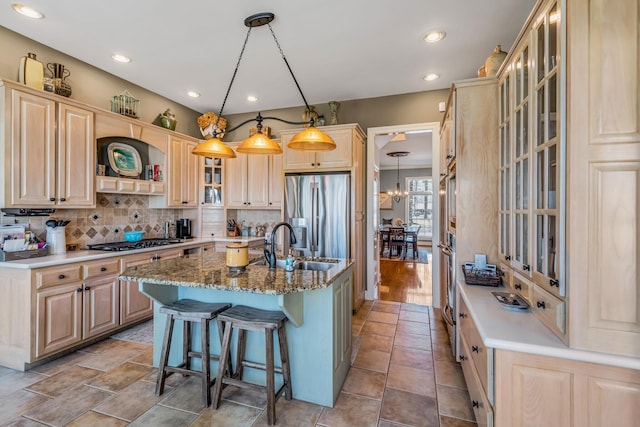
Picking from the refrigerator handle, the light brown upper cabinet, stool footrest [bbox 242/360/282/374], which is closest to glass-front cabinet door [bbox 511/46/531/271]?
stool footrest [bbox 242/360/282/374]

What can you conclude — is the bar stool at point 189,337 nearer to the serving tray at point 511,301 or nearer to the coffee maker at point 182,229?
the serving tray at point 511,301

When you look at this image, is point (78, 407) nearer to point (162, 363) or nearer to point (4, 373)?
point (162, 363)

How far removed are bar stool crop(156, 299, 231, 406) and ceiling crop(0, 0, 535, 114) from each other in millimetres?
2267

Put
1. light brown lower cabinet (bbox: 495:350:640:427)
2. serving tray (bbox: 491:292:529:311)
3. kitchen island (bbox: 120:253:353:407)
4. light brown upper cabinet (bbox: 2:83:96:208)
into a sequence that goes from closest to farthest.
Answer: light brown lower cabinet (bbox: 495:350:640:427)
serving tray (bbox: 491:292:529:311)
kitchen island (bbox: 120:253:353:407)
light brown upper cabinet (bbox: 2:83:96:208)

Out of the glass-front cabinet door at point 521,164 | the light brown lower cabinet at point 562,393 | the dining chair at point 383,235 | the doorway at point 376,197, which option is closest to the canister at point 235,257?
the light brown lower cabinet at point 562,393

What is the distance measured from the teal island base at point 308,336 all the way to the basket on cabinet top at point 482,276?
0.88 metres

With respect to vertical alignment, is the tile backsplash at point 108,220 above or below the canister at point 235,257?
above

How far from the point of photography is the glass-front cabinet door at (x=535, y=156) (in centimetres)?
132

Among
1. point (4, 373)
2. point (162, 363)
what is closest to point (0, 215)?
point (4, 373)

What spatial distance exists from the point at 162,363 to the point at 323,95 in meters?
3.58

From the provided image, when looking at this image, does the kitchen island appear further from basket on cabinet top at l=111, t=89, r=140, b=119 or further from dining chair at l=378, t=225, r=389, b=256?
dining chair at l=378, t=225, r=389, b=256

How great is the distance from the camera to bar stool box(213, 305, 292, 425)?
1854mm

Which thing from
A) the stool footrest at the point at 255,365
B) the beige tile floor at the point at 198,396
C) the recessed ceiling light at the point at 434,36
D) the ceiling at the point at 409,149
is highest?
the ceiling at the point at 409,149

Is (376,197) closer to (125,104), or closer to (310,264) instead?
(310,264)
